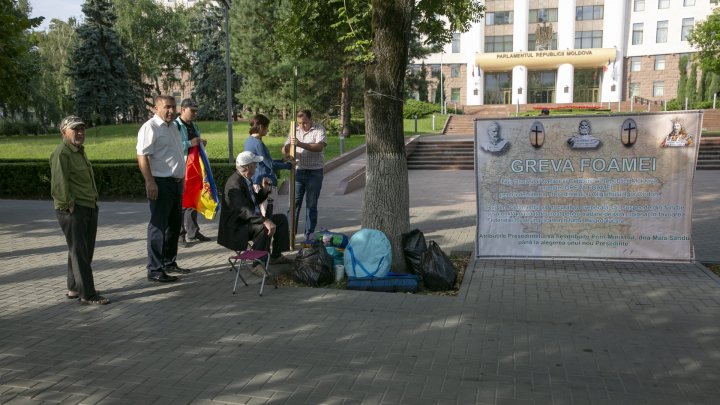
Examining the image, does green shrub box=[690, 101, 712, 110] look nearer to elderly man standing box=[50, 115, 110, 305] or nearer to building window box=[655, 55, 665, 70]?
building window box=[655, 55, 665, 70]

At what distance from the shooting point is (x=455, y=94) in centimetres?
6372

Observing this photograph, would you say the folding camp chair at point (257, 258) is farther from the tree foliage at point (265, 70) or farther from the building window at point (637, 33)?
the building window at point (637, 33)

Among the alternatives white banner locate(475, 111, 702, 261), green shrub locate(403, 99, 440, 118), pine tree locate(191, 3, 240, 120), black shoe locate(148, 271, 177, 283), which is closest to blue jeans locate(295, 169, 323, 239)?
black shoe locate(148, 271, 177, 283)

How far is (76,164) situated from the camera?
5488mm

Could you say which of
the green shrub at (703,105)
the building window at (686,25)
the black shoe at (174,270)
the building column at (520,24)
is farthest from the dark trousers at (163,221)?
the building window at (686,25)

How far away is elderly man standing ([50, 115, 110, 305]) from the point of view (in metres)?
5.37

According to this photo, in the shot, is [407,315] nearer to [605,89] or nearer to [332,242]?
[332,242]

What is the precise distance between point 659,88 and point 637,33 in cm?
620

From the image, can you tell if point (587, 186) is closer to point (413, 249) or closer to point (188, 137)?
point (413, 249)

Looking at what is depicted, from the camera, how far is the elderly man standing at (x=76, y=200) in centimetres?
537

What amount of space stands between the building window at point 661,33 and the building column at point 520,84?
1358 cm

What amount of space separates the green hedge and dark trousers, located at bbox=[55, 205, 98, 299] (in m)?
7.56

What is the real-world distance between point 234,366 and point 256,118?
4.24 metres

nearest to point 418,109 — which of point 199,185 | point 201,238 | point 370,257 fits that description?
point 201,238
